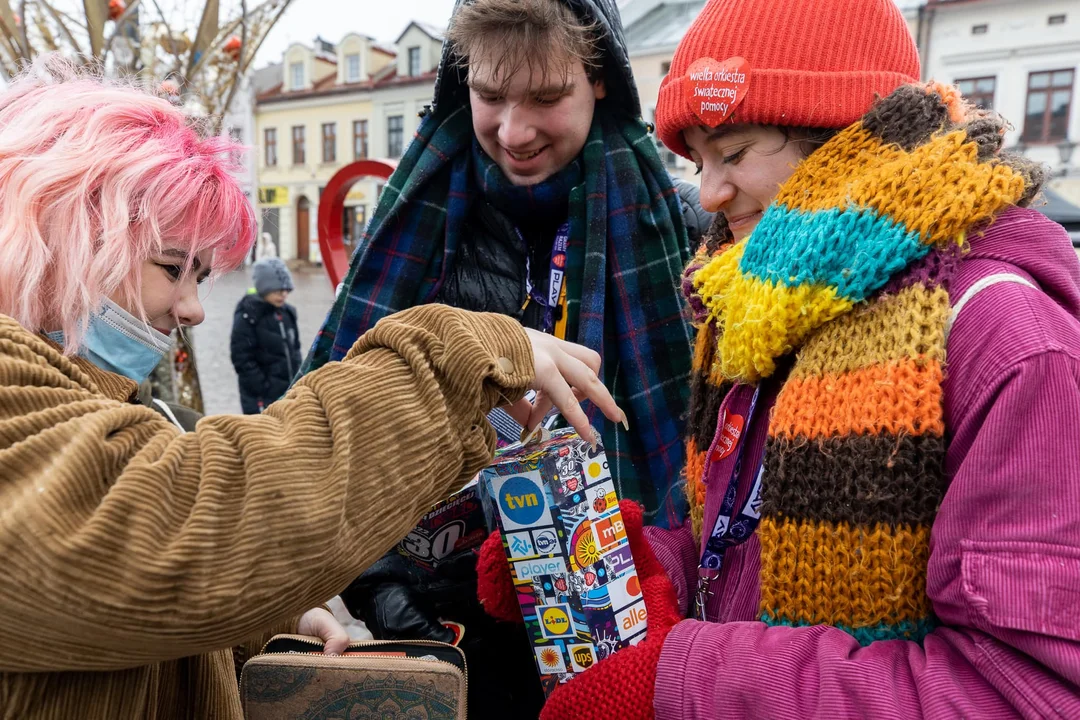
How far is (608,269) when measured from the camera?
2096 mm

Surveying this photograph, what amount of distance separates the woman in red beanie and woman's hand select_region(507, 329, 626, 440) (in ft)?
0.69

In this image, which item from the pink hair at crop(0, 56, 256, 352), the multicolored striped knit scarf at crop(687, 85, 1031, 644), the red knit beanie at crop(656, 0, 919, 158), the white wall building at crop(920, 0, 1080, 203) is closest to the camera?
the multicolored striped knit scarf at crop(687, 85, 1031, 644)

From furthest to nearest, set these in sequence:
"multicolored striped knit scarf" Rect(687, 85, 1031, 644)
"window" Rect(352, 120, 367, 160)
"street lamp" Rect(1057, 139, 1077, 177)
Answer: "window" Rect(352, 120, 367, 160)
"street lamp" Rect(1057, 139, 1077, 177)
"multicolored striped knit scarf" Rect(687, 85, 1031, 644)

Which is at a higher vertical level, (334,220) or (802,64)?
(802,64)

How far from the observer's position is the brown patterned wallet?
4.35 feet

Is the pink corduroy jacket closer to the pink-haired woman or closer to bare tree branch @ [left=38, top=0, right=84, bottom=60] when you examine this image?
the pink-haired woman

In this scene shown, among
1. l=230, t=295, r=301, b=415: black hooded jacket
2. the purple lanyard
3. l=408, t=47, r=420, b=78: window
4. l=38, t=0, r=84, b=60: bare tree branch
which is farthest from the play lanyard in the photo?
l=408, t=47, r=420, b=78: window

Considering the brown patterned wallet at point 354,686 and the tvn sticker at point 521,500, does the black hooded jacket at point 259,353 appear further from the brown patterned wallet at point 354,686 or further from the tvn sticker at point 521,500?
the tvn sticker at point 521,500

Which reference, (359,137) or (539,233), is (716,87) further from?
(359,137)

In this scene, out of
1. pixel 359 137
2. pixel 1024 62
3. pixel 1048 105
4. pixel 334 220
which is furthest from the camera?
pixel 359 137

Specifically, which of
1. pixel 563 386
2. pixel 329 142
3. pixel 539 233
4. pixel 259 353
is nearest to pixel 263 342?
pixel 259 353

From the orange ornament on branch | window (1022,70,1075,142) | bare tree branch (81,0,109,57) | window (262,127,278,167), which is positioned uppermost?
bare tree branch (81,0,109,57)

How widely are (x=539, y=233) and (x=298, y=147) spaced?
35257 mm

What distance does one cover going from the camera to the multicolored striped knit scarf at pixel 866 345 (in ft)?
3.40
